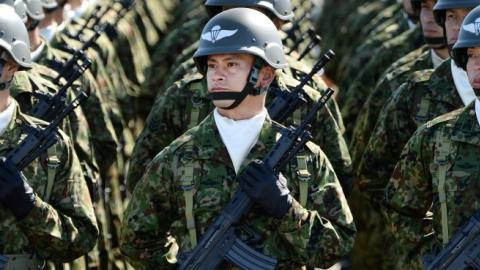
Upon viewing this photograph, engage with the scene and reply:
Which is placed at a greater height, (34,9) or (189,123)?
(189,123)

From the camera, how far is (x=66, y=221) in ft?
31.5

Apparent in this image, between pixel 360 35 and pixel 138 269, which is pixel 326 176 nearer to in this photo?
pixel 138 269

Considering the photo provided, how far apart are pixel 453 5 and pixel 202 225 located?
297 cm

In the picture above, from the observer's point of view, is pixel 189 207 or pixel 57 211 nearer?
pixel 189 207

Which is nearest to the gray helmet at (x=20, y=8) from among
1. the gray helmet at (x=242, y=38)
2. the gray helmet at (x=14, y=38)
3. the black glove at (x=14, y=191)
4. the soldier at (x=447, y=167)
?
the gray helmet at (x=14, y=38)

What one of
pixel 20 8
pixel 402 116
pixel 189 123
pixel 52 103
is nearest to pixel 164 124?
pixel 189 123

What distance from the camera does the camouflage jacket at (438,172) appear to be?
9.38 meters

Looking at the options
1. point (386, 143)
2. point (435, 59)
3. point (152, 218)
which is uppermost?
point (152, 218)

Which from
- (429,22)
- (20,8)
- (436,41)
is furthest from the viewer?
(20,8)

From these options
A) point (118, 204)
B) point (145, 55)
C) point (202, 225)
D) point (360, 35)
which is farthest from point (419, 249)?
point (360, 35)

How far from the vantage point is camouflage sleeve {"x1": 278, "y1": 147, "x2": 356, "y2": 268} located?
9.08 meters

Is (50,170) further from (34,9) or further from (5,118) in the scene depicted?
(34,9)

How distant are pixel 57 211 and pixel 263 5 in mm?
2867

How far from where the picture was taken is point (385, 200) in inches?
401
